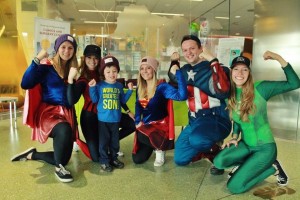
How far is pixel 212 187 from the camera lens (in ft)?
7.43

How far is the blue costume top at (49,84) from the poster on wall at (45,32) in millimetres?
1700

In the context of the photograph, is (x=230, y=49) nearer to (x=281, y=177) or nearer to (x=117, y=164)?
(x=281, y=177)

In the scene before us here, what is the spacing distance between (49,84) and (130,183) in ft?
3.59

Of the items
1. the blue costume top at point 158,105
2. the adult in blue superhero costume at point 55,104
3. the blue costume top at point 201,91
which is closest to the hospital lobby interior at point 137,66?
the adult in blue superhero costume at point 55,104

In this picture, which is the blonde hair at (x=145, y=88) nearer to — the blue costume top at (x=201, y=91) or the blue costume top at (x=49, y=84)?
the blue costume top at (x=201, y=91)

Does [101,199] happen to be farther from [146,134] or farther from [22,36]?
[22,36]

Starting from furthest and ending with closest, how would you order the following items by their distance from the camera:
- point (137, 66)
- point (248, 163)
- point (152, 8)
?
point (152, 8), point (137, 66), point (248, 163)

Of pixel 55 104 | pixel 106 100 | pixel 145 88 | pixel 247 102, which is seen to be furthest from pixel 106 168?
pixel 247 102

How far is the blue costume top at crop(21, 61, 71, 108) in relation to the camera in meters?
2.35

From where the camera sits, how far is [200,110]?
261cm

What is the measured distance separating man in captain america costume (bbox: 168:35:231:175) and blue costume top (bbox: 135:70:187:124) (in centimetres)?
15

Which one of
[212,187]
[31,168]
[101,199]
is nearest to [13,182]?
[31,168]

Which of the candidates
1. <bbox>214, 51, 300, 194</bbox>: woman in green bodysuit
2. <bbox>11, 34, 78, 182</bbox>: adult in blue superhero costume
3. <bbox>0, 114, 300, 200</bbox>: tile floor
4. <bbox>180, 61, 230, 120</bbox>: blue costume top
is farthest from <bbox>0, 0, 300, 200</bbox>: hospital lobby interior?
<bbox>180, 61, 230, 120</bbox>: blue costume top

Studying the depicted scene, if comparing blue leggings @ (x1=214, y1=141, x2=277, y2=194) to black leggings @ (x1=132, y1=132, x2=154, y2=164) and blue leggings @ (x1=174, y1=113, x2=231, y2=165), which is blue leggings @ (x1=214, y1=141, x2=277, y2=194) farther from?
black leggings @ (x1=132, y1=132, x2=154, y2=164)
